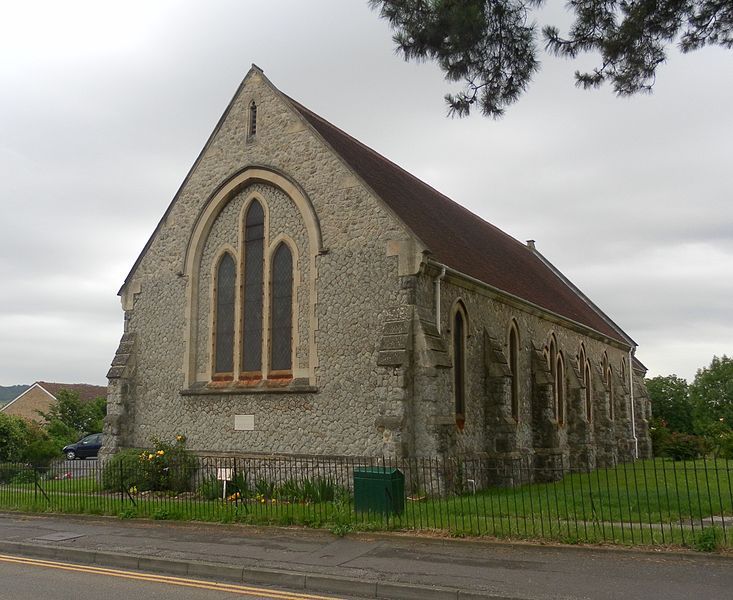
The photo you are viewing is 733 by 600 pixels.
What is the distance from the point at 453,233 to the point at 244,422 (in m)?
8.87

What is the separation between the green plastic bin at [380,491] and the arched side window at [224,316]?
6.88 metres

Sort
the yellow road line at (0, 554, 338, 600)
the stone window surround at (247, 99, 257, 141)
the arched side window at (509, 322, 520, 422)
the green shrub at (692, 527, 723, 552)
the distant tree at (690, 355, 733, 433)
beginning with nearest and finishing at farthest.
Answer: the yellow road line at (0, 554, 338, 600), the green shrub at (692, 527, 723, 552), the stone window surround at (247, 99, 257, 141), the arched side window at (509, 322, 520, 422), the distant tree at (690, 355, 733, 433)

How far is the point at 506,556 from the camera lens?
1054 centimetres

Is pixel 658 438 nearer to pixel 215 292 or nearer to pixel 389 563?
pixel 215 292

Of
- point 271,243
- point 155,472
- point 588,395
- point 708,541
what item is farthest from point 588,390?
point 708,541

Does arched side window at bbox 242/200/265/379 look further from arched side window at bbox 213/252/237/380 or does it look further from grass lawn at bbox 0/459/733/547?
grass lawn at bbox 0/459/733/547

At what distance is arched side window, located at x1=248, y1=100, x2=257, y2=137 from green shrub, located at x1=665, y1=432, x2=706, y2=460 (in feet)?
83.4

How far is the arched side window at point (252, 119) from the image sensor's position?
19.9m

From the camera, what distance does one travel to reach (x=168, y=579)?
10.1 metres

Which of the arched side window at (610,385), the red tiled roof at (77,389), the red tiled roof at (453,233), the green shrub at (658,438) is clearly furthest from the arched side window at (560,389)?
the red tiled roof at (77,389)

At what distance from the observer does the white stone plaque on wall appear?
60.4 feet

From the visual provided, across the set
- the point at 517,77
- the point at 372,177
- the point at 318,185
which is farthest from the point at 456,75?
the point at 372,177

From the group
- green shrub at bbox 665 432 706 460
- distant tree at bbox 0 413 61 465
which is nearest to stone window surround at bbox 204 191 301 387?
distant tree at bbox 0 413 61 465

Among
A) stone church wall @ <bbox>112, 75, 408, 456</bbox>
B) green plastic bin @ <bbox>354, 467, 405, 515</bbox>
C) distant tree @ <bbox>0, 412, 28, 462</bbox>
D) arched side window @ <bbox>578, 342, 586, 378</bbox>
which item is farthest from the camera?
arched side window @ <bbox>578, 342, 586, 378</bbox>
